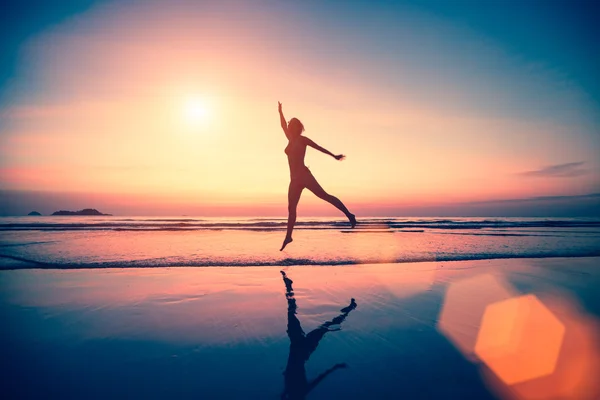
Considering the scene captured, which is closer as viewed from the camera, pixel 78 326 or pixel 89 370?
pixel 89 370

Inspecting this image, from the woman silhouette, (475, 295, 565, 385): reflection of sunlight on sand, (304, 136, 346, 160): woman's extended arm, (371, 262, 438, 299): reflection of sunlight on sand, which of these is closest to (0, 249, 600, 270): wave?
(371, 262, 438, 299): reflection of sunlight on sand

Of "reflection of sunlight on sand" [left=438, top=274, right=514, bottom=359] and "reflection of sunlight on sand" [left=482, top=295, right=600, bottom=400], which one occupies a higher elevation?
"reflection of sunlight on sand" [left=438, top=274, right=514, bottom=359]

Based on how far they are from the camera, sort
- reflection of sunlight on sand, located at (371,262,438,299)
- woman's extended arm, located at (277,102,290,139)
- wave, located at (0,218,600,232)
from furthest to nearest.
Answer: wave, located at (0,218,600,232) < woman's extended arm, located at (277,102,290,139) < reflection of sunlight on sand, located at (371,262,438,299)

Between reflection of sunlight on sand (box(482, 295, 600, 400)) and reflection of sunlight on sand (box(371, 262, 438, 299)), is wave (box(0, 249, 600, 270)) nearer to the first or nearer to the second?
reflection of sunlight on sand (box(371, 262, 438, 299))

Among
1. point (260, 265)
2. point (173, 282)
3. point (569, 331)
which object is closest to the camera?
point (569, 331)

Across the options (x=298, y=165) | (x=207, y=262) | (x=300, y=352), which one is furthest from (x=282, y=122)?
(x=300, y=352)

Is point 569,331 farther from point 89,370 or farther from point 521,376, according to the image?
point 89,370

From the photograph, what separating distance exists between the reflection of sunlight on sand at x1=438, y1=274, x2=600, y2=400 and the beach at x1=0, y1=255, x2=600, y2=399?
0.01 metres

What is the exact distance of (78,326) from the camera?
9.95ft

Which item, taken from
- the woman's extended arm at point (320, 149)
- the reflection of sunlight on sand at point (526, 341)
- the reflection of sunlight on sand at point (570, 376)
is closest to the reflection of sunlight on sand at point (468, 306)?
the reflection of sunlight on sand at point (526, 341)

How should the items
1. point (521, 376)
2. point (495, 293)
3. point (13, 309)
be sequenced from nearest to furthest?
point (521, 376) < point (13, 309) < point (495, 293)

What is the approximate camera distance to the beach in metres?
1.95

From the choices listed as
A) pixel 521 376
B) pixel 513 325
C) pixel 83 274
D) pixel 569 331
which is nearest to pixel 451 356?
pixel 521 376

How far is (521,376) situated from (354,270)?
12.3 ft
